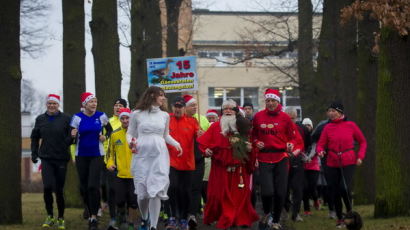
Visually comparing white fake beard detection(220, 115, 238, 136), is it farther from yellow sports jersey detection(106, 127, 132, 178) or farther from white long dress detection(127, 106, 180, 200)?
yellow sports jersey detection(106, 127, 132, 178)

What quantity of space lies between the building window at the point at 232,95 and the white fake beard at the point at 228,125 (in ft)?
209

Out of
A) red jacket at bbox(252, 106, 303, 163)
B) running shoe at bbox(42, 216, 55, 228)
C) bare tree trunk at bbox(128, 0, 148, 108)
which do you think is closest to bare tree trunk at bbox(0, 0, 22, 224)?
running shoe at bbox(42, 216, 55, 228)

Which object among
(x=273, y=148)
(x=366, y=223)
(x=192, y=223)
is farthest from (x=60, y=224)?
(x=366, y=223)

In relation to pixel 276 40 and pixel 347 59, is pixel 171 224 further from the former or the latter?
pixel 276 40

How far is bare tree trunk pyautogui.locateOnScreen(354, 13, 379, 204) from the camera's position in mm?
20078

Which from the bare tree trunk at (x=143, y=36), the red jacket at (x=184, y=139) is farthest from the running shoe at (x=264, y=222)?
the bare tree trunk at (x=143, y=36)

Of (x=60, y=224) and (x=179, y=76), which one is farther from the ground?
(x=179, y=76)

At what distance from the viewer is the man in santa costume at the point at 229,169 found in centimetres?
1290

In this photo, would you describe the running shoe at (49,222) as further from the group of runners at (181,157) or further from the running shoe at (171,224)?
the running shoe at (171,224)

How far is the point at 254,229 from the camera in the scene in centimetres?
1434

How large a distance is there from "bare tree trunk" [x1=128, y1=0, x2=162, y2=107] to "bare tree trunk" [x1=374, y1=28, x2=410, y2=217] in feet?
37.0

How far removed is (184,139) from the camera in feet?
45.9

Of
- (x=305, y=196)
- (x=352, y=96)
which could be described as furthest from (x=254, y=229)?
(x=352, y=96)

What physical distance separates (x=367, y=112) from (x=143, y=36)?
361 inches
